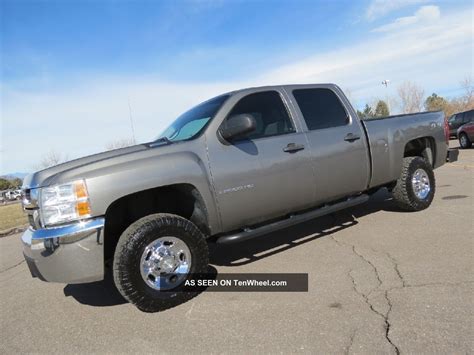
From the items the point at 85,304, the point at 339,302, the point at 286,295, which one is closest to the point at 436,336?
the point at 339,302

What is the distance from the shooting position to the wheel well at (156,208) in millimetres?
3959

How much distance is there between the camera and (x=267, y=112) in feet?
15.5

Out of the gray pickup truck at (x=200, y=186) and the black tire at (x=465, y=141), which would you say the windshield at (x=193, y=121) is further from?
the black tire at (x=465, y=141)

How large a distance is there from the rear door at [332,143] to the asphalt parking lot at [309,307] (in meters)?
0.72

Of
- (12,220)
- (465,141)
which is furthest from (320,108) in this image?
(465,141)

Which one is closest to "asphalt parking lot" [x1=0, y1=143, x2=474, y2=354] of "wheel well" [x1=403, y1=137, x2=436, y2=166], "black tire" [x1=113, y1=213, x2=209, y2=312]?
"black tire" [x1=113, y1=213, x2=209, y2=312]

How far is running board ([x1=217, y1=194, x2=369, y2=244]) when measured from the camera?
13.5 ft

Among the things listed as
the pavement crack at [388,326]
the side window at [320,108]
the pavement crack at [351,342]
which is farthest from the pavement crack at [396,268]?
the side window at [320,108]

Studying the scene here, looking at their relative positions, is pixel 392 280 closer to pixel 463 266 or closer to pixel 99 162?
pixel 463 266

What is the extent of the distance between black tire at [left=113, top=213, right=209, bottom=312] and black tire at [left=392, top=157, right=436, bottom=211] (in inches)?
133

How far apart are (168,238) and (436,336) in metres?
2.24

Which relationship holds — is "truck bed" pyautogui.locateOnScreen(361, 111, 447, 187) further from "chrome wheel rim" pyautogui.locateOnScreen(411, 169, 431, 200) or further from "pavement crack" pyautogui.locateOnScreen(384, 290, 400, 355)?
"pavement crack" pyautogui.locateOnScreen(384, 290, 400, 355)

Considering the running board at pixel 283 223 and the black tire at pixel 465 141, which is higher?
the running board at pixel 283 223

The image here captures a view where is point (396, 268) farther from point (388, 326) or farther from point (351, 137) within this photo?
point (351, 137)
